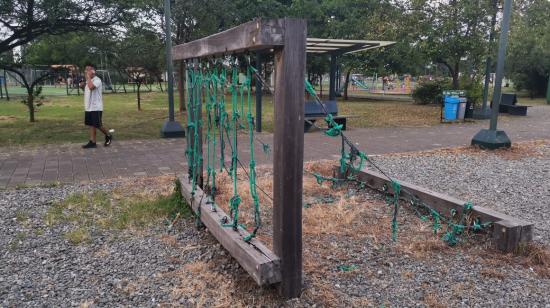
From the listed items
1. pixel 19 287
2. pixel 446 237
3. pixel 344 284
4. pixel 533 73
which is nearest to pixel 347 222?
pixel 446 237

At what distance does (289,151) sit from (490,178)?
4.49m

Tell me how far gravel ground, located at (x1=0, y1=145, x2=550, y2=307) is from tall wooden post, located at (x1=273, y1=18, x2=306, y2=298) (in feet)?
0.81

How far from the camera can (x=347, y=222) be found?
425cm

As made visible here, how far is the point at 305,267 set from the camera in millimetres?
3289

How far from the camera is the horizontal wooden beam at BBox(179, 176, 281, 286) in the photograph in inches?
110

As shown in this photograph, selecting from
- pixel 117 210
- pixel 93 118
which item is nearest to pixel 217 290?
pixel 117 210

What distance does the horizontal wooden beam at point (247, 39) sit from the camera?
2525mm

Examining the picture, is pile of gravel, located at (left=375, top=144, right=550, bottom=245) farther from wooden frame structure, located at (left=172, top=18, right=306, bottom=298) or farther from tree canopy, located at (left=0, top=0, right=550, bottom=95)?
tree canopy, located at (left=0, top=0, right=550, bottom=95)

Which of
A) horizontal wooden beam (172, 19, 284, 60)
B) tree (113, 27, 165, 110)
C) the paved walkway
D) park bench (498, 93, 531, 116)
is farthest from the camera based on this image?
park bench (498, 93, 531, 116)

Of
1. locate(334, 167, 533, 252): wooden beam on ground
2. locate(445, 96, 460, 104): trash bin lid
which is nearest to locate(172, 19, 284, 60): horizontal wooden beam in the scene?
locate(334, 167, 533, 252): wooden beam on ground

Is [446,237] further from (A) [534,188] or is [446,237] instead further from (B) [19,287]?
(B) [19,287]

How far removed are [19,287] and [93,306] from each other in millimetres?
645

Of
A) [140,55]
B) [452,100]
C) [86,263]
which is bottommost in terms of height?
[86,263]

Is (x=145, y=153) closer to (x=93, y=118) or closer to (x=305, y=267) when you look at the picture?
(x=93, y=118)
